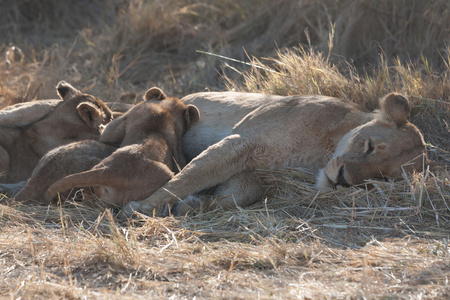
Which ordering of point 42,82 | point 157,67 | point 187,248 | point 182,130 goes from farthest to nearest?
point 157,67
point 42,82
point 182,130
point 187,248

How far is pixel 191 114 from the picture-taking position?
5438 millimetres

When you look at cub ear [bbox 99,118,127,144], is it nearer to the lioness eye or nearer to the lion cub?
the lion cub

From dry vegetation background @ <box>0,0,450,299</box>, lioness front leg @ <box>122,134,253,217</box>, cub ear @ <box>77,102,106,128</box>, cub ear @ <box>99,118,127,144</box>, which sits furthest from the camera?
cub ear @ <box>77,102,106,128</box>

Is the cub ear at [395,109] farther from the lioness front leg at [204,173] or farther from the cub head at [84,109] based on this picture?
the cub head at [84,109]

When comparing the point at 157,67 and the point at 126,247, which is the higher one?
the point at 126,247

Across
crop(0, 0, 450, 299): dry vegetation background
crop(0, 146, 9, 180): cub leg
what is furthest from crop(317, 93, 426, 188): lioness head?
crop(0, 146, 9, 180): cub leg

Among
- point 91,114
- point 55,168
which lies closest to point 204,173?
point 55,168

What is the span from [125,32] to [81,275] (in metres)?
6.07

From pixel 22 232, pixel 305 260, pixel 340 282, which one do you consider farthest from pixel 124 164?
pixel 340 282

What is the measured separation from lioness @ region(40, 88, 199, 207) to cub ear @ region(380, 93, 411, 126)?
1.64 metres

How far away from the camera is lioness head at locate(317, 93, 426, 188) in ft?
14.6

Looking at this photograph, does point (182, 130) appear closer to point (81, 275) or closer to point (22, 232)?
point (22, 232)

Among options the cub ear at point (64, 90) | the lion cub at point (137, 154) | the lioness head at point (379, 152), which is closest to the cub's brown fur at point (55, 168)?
the lion cub at point (137, 154)

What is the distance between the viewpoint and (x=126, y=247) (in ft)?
11.4
